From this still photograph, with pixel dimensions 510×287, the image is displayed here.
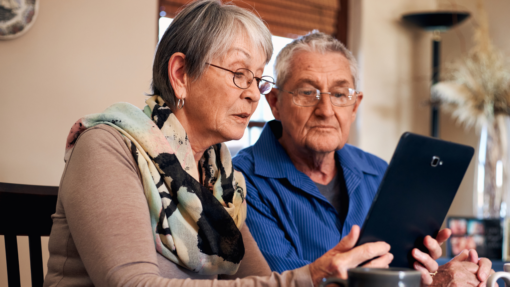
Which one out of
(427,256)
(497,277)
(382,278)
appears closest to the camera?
(382,278)

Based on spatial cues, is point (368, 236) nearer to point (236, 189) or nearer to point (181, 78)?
point (236, 189)

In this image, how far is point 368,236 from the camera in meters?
0.91

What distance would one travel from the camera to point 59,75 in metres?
2.22

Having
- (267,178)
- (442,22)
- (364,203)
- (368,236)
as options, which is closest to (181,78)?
(267,178)

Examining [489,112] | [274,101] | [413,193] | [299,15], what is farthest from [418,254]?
[299,15]

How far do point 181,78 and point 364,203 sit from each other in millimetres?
777

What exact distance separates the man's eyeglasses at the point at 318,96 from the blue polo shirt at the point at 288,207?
172mm

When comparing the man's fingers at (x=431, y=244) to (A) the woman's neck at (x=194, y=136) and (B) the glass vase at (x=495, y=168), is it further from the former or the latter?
(B) the glass vase at (x=495, y=168)

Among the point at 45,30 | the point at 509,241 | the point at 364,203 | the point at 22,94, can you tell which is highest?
the point at 45,30

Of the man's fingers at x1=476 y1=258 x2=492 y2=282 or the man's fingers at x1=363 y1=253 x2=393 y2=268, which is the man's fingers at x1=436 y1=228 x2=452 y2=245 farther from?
the man's fingers at x1=363 y1=253 x2=393 y2=268

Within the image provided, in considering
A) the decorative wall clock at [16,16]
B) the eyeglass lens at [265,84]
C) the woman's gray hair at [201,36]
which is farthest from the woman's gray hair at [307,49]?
the decorative wall clock at [16,16]

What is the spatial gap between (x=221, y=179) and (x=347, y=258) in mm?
514

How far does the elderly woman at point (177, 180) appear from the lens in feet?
2.88

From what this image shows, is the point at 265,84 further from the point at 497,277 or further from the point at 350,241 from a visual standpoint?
the point at 497,277
